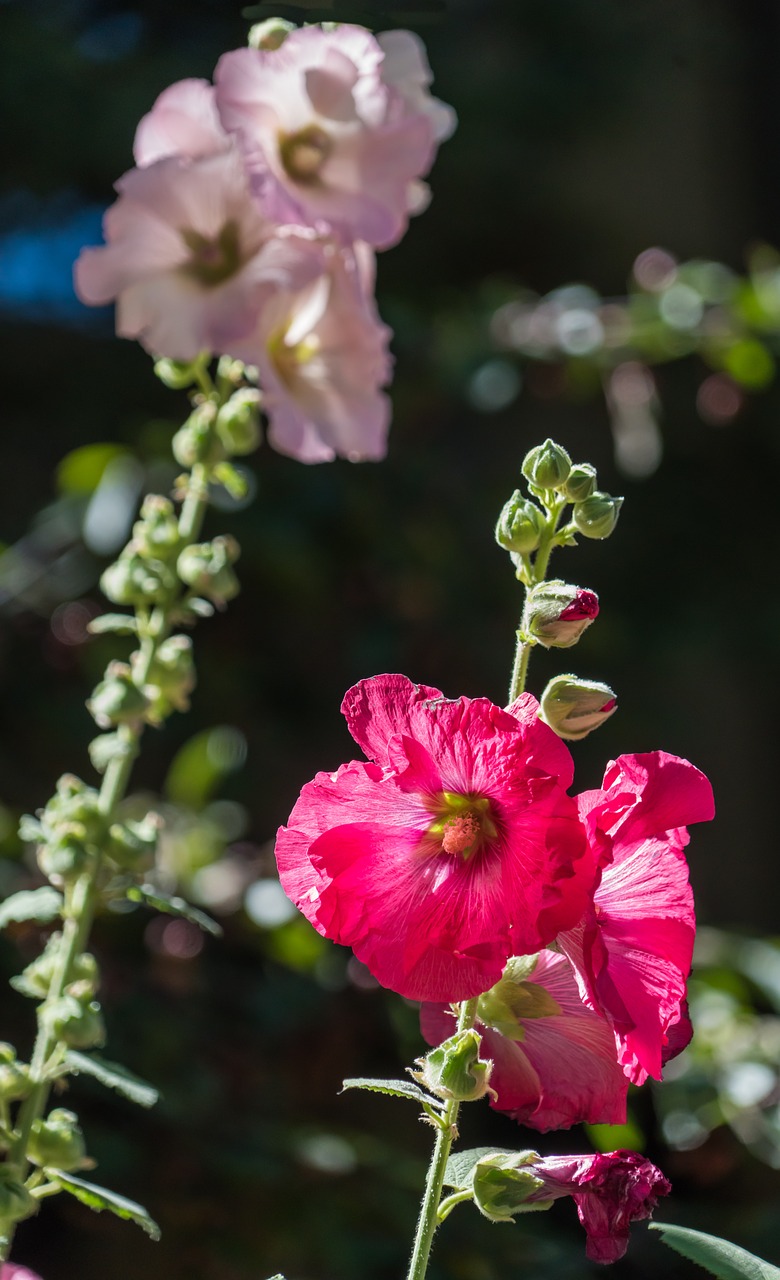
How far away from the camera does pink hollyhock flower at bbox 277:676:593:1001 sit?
32 cm

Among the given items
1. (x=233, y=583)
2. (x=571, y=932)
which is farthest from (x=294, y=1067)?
(x=571, y=932)

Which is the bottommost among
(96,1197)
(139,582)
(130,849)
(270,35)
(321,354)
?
(96,1197)

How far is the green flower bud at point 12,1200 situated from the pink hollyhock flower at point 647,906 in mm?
181

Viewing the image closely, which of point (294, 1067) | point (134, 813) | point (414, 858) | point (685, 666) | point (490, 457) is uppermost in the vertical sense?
point (490, 457)

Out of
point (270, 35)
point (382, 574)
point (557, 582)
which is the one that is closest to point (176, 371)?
point (270, 35)

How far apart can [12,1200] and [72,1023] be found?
0.07m

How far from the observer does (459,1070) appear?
0.32 meters

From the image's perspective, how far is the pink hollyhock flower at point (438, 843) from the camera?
32cm

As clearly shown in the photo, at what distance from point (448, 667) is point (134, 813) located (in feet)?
1.65

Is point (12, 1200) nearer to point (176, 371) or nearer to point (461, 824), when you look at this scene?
point (461, 824)

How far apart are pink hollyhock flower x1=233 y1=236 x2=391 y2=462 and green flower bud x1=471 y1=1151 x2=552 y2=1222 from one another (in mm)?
273

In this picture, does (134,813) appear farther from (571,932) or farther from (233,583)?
(571,932)

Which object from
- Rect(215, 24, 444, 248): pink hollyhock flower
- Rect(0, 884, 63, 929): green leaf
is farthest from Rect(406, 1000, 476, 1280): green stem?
Rect(215, 24, 444, 248): pink hollyhock flower

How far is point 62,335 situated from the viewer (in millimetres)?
1906
